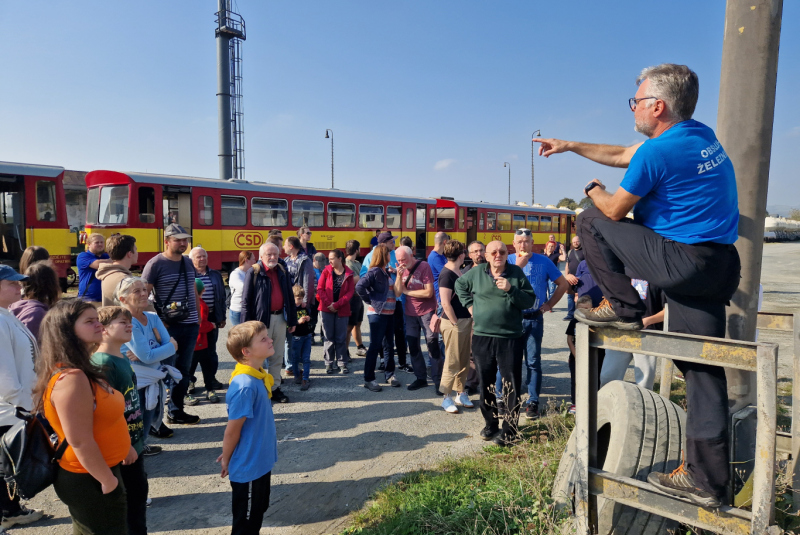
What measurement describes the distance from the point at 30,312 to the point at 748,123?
4984 millimetres

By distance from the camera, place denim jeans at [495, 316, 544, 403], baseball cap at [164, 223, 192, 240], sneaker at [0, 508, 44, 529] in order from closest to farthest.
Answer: sneaker at [0, 508, 44, 529]
baseball cap at [164, 223, 192, 240]
denim jeans at [495, 316, 544, 403]

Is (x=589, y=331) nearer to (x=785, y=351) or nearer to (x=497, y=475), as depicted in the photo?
(x=497, y=475)

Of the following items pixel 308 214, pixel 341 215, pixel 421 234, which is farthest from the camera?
pixel 421 234

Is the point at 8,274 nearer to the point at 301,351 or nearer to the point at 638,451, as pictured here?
the point at 301,351

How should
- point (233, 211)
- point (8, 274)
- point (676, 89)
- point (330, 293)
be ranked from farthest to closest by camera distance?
point (233, 211)
point (330, 293)
point (8, 274)
point (676, 89)

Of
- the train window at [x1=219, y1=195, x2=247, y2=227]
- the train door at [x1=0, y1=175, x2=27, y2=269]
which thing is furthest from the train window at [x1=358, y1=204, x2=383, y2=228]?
the train door at [x1=0, y1=175, x2=27, y2=269]

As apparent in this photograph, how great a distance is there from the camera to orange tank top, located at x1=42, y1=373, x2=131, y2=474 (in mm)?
2166

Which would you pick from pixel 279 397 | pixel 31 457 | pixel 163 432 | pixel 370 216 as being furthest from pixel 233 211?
pixel 31 457

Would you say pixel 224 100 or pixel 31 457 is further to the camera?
pixel 224 100

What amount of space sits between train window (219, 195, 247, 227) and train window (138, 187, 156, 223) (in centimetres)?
183

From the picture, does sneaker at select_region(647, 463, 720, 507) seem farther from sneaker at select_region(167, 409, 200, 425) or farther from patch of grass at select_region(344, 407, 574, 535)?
sneaker at select_region(167, 409, 200, 425)

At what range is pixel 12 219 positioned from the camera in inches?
466

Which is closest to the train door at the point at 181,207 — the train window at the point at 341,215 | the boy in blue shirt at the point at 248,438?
the train window at the point at 341,215

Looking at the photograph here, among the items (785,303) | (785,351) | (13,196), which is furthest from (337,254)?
(785,303)
